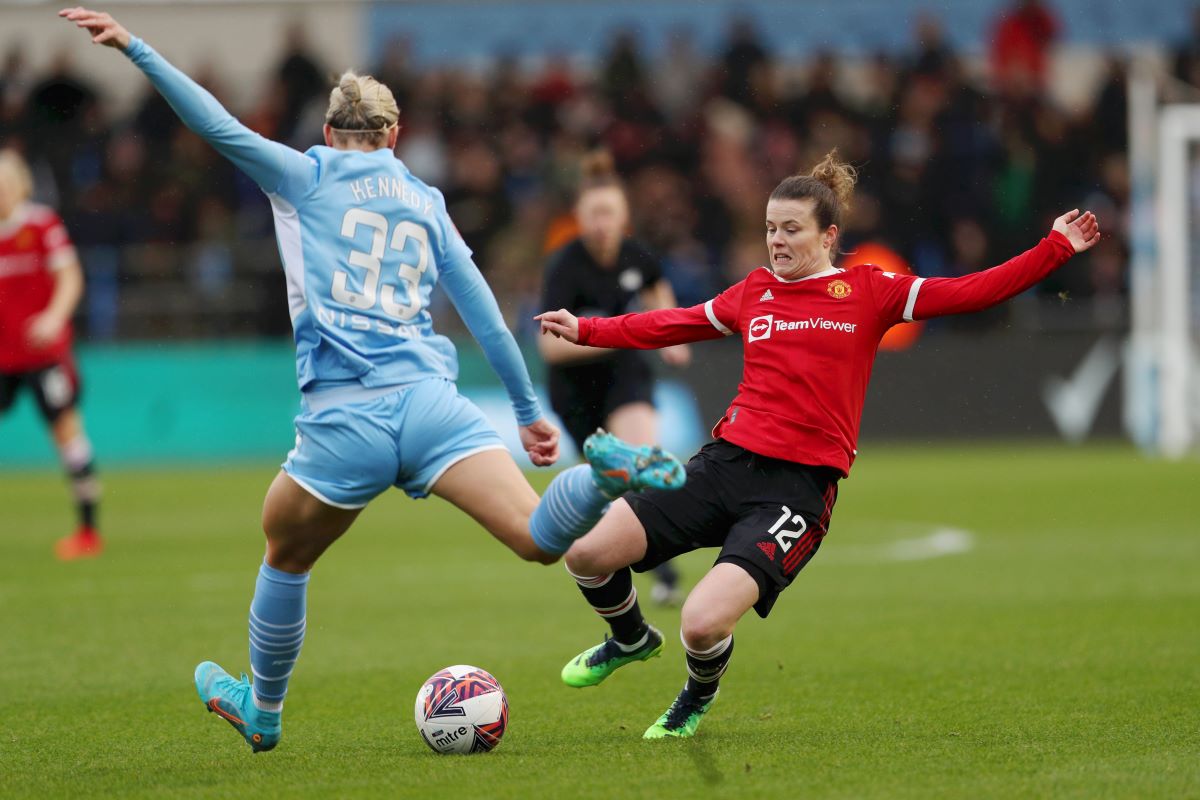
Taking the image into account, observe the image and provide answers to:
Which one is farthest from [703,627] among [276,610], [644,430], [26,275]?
[26,275]

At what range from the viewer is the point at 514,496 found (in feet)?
16.7

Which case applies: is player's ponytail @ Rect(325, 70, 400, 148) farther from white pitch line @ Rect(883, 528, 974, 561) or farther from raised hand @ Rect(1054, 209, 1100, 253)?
white pitch line @ Rect(883, 528, 974, 561)

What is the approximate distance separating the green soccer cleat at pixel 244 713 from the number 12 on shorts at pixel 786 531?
177cm

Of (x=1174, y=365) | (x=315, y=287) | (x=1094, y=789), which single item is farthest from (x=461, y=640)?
(x=1174, y=365)

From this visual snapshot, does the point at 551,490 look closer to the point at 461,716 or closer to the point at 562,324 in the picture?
the point at 562,324

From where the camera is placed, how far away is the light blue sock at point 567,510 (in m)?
4.88

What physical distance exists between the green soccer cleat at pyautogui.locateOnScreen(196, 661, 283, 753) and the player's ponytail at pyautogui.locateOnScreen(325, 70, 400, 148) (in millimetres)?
1879

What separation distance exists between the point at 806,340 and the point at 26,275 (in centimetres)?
881

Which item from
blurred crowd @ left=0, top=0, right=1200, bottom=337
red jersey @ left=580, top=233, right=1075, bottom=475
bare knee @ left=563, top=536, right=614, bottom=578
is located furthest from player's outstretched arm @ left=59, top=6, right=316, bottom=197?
blurred crowd @ left=0, top=0, right=1200, bottom=337

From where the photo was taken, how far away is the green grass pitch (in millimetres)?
5062

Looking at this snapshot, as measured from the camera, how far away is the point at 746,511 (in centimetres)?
561

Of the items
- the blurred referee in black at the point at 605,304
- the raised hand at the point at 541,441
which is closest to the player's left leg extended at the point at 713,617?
the raised hand at the point at 541,441

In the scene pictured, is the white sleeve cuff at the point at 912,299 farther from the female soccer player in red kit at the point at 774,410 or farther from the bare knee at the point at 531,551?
the bare knee at the point at 531,551

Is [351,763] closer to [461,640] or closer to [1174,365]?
[461,640]
